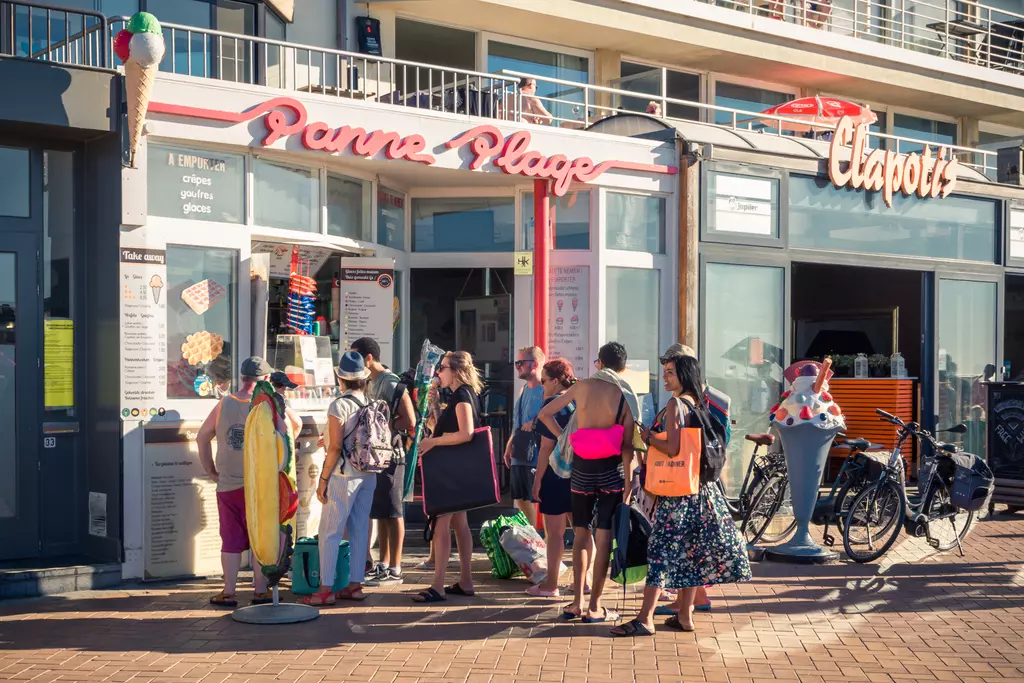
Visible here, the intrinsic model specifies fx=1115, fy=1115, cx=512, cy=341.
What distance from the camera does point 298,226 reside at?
10.3 meters

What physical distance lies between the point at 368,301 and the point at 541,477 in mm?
3803

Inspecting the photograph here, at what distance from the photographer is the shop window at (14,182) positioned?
896 centimetres

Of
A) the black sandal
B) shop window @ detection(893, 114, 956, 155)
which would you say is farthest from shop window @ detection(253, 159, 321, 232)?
shop window @ detection(893, 114, 956, 155)

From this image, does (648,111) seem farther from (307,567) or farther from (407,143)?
(307,567)

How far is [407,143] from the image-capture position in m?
10.3

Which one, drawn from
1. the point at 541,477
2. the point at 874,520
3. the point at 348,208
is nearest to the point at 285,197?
the point at 348,208

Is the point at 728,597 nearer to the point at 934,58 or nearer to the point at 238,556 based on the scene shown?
the point at 238,556

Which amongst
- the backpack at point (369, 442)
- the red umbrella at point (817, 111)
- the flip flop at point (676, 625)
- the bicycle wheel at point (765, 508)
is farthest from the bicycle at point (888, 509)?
the red umbrella at point (817, 111)

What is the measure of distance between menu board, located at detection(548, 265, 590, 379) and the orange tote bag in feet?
14.3

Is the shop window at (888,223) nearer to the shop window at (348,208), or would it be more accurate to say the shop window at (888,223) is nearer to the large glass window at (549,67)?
the large glass window at (549,67)

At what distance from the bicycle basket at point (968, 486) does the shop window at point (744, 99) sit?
345 inches

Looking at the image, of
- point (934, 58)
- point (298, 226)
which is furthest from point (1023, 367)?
point (298, 226)

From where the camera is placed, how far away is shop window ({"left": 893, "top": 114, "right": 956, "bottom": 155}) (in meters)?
20.4

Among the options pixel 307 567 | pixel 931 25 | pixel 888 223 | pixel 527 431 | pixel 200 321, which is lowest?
pixel 307 567
